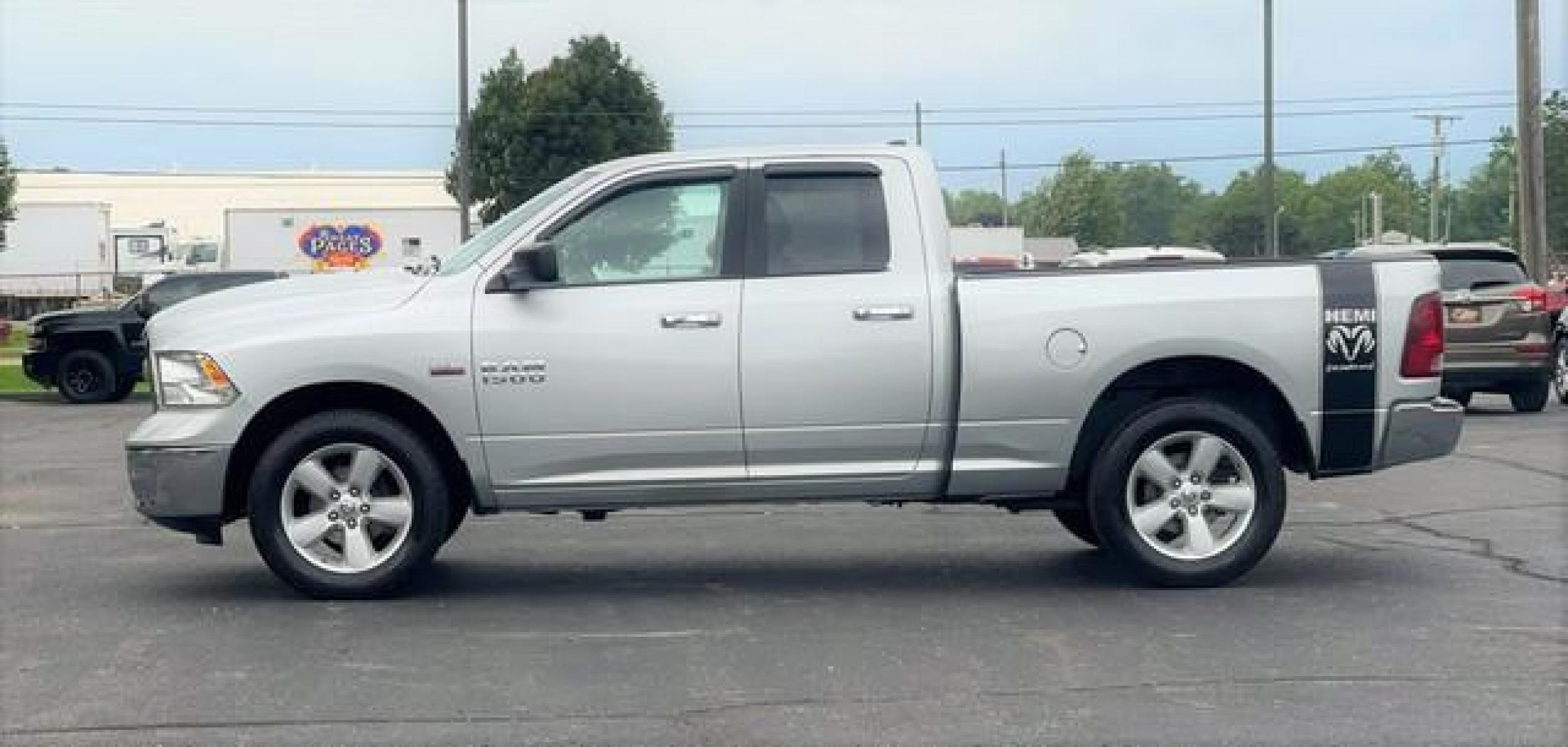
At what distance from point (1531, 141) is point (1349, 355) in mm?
19663

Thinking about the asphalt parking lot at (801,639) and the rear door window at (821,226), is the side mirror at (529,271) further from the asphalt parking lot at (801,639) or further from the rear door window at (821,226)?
the asphalt parking lot at (801,639)

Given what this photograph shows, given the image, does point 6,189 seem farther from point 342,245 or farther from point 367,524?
point 367,524

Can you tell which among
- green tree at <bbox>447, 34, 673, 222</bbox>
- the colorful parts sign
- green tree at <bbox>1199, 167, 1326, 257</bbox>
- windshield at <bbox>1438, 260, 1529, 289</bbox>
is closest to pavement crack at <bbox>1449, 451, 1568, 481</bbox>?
windshield at <bbox>1438, 260, 1529, 289</bbox>

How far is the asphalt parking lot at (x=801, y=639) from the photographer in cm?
550

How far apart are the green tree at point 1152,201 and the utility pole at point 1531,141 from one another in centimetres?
8117

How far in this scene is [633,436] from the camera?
24.3 ft

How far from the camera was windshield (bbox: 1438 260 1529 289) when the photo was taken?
1672 centimetres

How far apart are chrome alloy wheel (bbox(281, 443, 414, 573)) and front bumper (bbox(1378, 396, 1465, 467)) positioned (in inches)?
169

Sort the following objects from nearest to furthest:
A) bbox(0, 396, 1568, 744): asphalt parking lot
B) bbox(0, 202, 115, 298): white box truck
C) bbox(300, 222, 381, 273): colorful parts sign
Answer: bbox(0, 396, 1568, 744): asphalt parking lot → bbox(300, 222, 381, 273): colorful parts sign → bbox(0, 202, 115, 298): white box truck

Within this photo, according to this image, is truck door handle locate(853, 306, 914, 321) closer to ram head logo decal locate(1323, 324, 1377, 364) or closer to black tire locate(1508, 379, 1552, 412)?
ram head logo decal locate(1323, 324, 1377, 364)

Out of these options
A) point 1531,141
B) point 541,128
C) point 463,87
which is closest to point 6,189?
point 541,128

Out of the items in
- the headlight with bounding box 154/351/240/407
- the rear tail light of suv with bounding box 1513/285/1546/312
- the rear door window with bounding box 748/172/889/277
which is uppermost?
the rear door window with bounding box 748/172/889/277

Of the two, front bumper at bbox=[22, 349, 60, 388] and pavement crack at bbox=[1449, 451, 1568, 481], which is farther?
front bumper at bbox=[22, 349, 60, 388]

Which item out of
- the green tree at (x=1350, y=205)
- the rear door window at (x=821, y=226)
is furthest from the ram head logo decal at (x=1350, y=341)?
the green tree at (x=1350, y=205)
